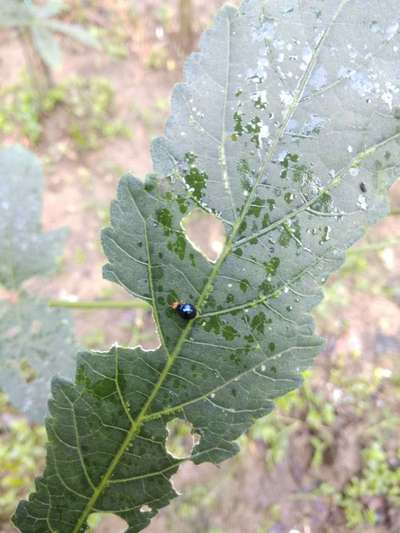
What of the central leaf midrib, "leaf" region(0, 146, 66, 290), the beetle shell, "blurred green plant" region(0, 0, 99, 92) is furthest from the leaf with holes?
"blurred green plant" region(0, 0, 99, 92)

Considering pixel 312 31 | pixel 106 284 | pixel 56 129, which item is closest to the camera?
pixel 312 31

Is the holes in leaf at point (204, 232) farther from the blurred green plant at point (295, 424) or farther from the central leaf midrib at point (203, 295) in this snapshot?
the central leaf midrib at point (203, 295)

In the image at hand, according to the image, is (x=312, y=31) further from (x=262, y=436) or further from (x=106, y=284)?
(x=106, y=284)

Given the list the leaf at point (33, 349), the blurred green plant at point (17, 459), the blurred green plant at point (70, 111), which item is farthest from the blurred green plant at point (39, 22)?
the blurred green plant at point (17, 459)

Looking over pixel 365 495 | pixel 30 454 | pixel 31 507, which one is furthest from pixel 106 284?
pixel 31 507

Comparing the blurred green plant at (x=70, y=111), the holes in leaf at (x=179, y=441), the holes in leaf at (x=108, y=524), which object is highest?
the blurred green plant at (x=70, y=111)

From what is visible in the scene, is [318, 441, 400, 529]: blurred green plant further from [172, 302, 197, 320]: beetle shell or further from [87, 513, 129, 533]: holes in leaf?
[172, 302, 197, 320]: beetle shell
